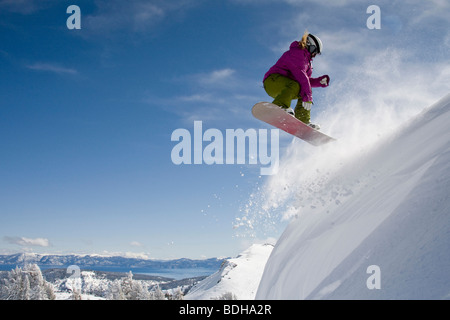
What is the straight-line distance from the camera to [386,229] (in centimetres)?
258

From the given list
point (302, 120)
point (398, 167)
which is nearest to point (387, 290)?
point (398, 167)

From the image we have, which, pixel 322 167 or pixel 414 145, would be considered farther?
pixel 322 167

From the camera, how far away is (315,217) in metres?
4.48

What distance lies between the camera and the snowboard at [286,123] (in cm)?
702

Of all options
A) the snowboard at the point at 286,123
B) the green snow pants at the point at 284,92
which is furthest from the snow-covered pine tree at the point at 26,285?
the green snow pants at the point at 284,92

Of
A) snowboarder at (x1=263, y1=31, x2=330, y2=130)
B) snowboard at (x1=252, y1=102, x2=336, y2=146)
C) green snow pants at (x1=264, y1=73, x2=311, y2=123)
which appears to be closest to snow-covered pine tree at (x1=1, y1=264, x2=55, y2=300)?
snowboard at (x1=252, y1=102, x2=336, y2=146)

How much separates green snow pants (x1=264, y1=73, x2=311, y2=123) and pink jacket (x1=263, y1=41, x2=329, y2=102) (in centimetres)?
11

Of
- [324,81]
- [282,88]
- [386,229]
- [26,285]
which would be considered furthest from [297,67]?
[26,285]

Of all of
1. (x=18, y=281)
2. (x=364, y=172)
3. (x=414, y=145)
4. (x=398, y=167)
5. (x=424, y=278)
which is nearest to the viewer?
(x=424, y=278)

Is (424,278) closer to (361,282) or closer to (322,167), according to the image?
(361,282)

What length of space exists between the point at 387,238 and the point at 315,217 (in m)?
2.01

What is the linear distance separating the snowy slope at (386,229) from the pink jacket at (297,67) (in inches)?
111

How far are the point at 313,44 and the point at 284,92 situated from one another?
1.43 metres
